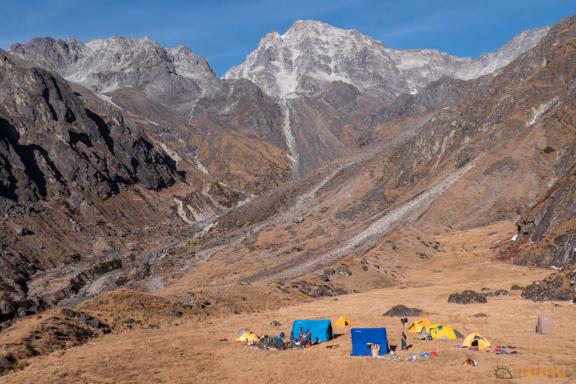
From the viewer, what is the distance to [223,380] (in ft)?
96.9

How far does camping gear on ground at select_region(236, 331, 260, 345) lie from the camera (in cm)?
3788

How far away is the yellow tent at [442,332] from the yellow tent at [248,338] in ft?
38.1

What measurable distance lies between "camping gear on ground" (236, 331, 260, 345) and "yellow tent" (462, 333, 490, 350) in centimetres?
1371

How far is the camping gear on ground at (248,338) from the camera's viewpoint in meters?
37.9

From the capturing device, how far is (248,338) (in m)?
38.3

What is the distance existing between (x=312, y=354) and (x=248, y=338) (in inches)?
228

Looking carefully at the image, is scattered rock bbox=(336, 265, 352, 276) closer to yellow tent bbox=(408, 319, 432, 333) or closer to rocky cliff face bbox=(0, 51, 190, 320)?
yellow tent bbox=(408, 319, 432, 333)

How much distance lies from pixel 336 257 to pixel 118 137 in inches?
5199

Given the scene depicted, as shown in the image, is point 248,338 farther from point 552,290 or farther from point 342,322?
point 552,290

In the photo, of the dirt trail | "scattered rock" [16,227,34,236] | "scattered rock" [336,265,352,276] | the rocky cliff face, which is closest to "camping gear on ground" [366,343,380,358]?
"scattered rock" [336,265,352,276]

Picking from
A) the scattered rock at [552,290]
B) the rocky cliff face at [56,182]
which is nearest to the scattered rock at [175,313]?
the scattered rock at [552,290]

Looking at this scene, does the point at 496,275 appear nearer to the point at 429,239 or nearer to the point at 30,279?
the point at 429,239

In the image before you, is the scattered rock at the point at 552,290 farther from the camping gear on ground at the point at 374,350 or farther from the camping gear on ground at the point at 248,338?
the camping gear on ground at the point at 248,338

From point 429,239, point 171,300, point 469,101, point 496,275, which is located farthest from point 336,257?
point 469,101
